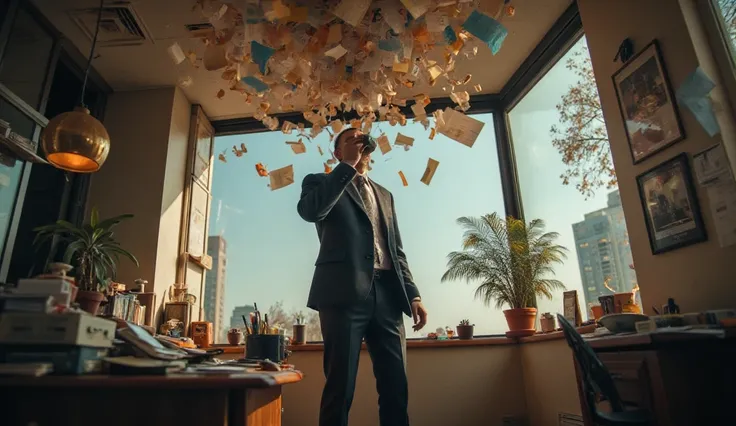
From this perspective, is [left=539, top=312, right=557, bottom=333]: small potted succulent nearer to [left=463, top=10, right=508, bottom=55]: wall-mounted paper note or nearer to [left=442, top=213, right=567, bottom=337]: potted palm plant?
[left=442, top=213, right=567, bottom=337]: potted palm plant

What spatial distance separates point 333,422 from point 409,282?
656mm

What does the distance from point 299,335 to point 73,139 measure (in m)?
1.81

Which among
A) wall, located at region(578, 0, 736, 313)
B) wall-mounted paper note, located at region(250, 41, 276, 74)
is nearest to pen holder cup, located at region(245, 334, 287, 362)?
wall-mounted paper note, located at region(250, 41, 276, 74)

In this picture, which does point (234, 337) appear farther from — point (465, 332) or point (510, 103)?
point (510, 103)

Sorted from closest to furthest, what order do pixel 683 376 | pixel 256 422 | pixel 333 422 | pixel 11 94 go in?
pixel 256 422 → pixel 683 376 → pixel 333 422 → pixel 11 94

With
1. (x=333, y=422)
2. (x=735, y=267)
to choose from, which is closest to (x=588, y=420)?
(x=735, y=267)

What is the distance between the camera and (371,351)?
5.43 feet

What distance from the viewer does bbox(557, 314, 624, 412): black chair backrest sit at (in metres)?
1.29

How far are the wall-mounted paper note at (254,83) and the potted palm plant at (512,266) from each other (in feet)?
5.67

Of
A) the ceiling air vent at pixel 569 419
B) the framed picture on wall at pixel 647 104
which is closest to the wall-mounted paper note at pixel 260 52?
the framed picture on wall at pixel 647 104

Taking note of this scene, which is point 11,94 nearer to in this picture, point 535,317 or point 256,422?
point 256,422

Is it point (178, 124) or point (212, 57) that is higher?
point (178, 124)

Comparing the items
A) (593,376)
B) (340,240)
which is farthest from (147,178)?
(593,376)

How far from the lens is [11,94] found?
234cm
